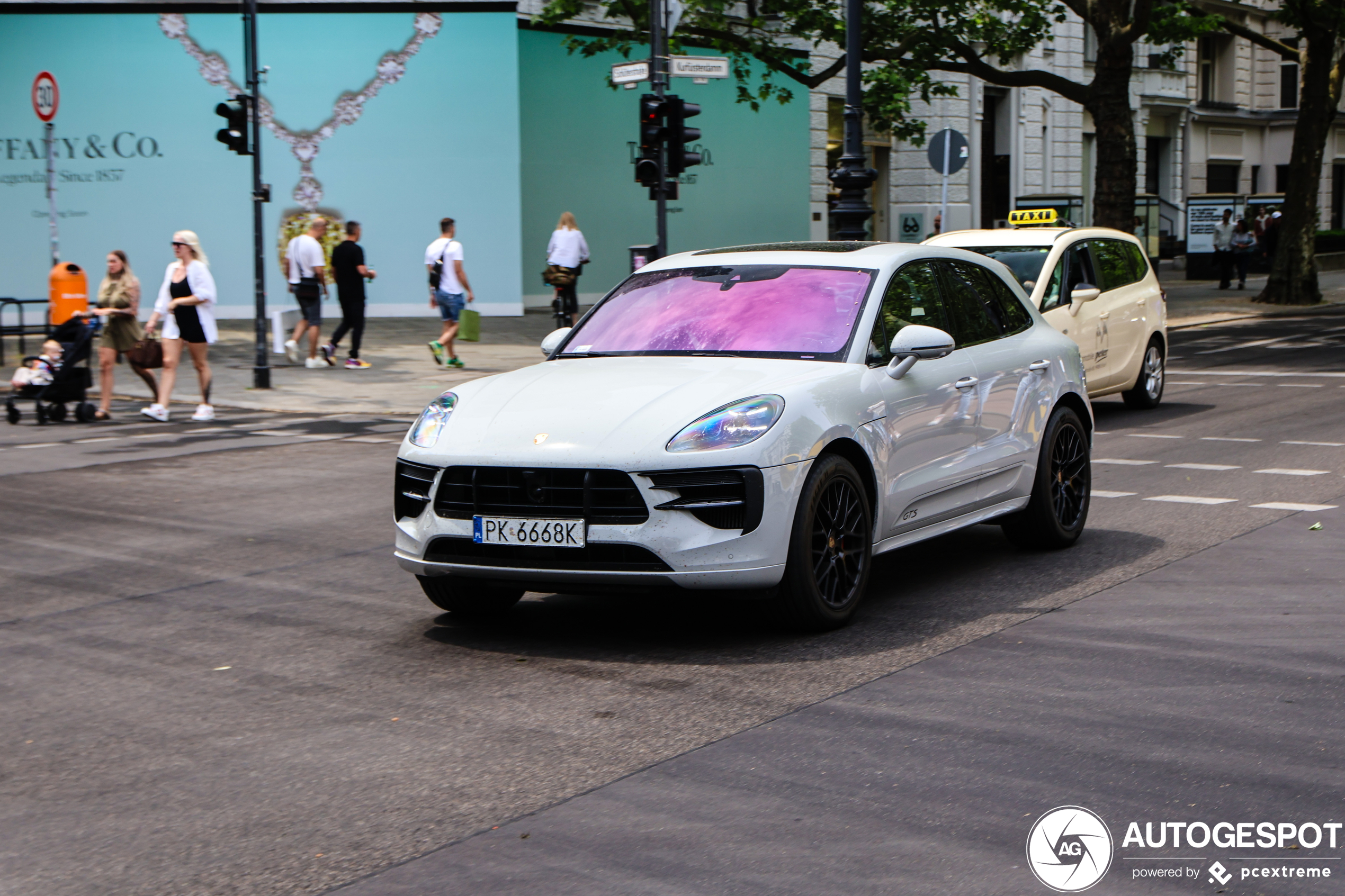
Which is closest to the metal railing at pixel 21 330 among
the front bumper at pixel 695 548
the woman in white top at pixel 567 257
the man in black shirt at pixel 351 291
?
the man in black shirt at pixel 351 291

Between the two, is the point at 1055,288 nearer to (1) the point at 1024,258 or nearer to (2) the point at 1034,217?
(1) the point at 1024,258

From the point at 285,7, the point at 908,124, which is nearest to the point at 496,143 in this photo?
the point at 285,7

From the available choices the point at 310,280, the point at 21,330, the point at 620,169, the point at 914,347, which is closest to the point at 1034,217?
the point at 620,169

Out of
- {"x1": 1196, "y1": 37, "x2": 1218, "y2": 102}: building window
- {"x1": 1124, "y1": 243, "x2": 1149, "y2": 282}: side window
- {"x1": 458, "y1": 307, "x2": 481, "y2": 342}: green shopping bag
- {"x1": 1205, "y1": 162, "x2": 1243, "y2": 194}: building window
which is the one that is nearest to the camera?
{"x1": 1124, "y1": 243, "x2": 1149, "y2": 282}: side window

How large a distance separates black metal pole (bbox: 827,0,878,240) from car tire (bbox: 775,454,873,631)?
34.8ft

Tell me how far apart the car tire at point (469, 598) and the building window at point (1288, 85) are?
57.5 metres

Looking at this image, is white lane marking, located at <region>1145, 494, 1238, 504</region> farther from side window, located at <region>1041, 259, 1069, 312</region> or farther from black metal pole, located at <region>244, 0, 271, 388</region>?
black metal pole, located at <region>244, 0, 271, 388</region>

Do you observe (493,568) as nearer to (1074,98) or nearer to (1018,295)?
(1018,295)

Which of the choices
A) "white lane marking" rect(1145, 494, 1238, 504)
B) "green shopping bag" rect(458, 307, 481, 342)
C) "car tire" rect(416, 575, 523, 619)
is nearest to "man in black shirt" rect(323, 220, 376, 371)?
"green shopping bag" rect(458, 307, 481, 342)

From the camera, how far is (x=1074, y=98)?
2725 cm

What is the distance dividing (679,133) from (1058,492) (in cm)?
1020

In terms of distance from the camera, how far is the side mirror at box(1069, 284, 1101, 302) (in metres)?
13.5

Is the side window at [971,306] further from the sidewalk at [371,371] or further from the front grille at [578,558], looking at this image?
the sidewalk at [371,371]

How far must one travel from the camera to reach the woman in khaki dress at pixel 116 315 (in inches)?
598
